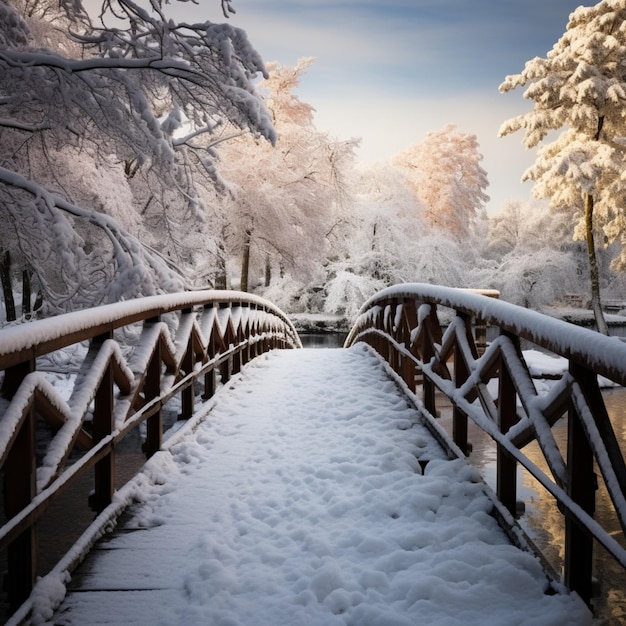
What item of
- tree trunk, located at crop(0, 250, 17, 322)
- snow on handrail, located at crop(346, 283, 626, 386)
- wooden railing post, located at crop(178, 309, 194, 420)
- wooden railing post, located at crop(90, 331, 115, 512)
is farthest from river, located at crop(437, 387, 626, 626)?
tree trunk, located at crop(0, 250, 17, 322)

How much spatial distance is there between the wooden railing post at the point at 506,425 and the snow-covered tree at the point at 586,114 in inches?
809

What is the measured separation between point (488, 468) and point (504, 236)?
46145 mm

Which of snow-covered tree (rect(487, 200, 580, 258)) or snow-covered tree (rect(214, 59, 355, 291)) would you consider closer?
snow-covered tree (rect(214, 59, 355, 291))

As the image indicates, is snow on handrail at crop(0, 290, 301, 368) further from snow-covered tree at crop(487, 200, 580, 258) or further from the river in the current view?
snow-covered tree at crop(487, 200, 580, 258)

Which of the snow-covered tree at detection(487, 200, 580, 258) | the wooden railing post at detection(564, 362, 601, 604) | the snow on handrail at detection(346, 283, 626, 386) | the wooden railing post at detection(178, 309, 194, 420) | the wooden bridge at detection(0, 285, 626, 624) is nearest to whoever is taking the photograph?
the snow on handrail at detection(346, 283, 626, 386)

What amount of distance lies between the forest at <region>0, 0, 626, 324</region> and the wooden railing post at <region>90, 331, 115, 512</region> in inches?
148

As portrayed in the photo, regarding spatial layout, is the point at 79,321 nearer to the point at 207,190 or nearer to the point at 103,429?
the point at 103,429

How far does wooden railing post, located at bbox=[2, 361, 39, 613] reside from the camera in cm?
238

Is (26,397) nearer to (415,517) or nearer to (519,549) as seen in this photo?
(415,517)

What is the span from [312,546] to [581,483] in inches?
56.4

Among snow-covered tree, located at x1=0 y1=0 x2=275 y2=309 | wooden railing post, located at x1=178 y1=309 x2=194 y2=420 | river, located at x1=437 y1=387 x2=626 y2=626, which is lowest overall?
river, located at x1=437 y1=387 x2=626 y2=626

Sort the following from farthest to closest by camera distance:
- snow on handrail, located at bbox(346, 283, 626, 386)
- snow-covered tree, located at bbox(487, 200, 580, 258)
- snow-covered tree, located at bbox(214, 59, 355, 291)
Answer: snow-covered tree, located at bbox(487, 200, 580, 258) < snow-covered tree, located at bbox(214, 59, 355, 291) < snow on handrail, located at bbox(346, 283, 626, 386)

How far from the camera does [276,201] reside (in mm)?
21172

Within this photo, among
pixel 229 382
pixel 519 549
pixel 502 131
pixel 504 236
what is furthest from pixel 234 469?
pixel 504 236
